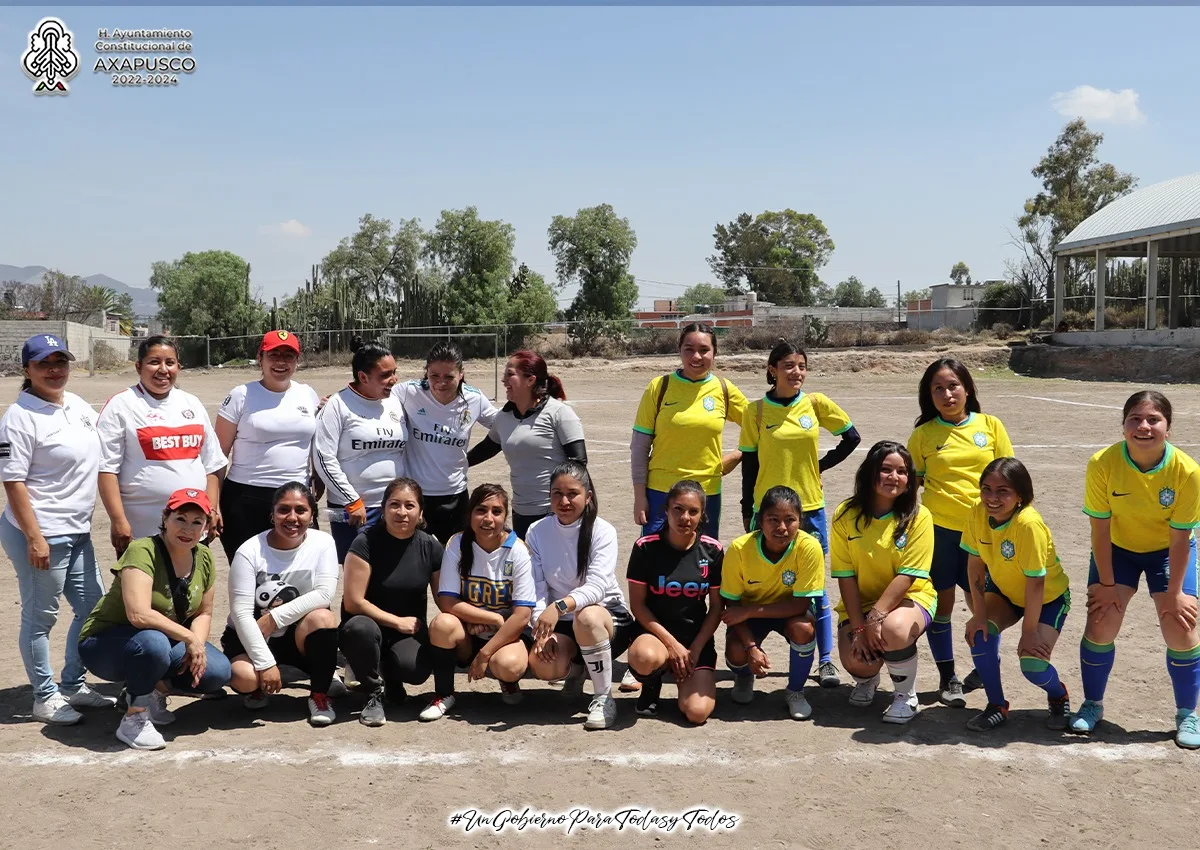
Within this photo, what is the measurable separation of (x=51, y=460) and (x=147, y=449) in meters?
0.40

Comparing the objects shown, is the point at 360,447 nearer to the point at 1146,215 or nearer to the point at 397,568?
the point at 397,568

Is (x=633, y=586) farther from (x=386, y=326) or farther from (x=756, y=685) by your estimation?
(x=386, y=326)

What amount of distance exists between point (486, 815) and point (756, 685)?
75.2 inches

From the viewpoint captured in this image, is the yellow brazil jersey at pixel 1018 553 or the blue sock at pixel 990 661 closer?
the yellow brazil jersey at pixel 1018 553

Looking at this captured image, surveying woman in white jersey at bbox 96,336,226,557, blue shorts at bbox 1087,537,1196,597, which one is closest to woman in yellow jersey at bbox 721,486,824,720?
blue shorts at bbox 1087,537,1196,597

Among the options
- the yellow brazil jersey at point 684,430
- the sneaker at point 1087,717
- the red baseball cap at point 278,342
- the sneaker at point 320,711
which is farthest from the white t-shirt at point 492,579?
the sneaker at point 1087,717

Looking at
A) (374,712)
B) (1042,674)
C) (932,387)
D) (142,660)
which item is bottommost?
(374,712)

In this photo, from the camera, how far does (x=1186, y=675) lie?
4242 mm

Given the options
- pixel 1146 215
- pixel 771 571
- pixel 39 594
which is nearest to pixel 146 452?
pixel 39 594

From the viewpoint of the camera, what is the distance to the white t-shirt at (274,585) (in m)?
4.50

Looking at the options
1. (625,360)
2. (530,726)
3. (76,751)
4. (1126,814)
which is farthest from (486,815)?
(625,360)

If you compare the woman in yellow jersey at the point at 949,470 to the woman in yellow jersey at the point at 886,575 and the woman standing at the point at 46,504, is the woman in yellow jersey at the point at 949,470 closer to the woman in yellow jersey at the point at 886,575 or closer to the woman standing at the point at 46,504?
the woman in yellow jersey at the point at 886,575

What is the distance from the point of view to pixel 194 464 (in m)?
4.83

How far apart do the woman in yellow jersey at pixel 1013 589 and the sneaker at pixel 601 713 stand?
5.23ft
